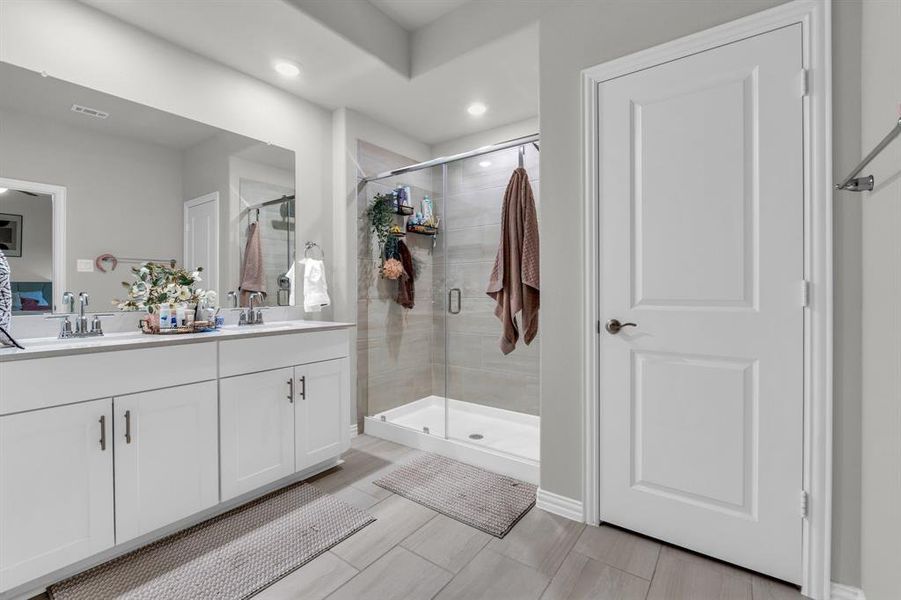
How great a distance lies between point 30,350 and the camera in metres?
1.52

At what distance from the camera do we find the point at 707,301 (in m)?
1.69

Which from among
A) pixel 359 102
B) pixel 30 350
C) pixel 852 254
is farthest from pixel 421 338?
pixel 852 254

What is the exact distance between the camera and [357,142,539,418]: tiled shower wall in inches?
133

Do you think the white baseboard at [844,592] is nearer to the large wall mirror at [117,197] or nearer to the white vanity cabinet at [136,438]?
the white vanity cabinet at [136,438]

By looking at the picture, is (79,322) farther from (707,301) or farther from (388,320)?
(707,301)

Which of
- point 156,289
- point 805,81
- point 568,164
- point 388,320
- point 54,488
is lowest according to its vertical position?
point 54,488

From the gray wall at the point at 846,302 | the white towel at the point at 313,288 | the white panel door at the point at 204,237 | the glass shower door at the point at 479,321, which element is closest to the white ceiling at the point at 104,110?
the white panel door at the point at 204,237

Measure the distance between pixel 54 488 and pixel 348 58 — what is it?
2528mm

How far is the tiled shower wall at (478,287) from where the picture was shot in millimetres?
3463
